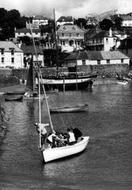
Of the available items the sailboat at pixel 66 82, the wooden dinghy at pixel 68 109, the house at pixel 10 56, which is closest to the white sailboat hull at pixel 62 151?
the wooden dinghy at pixel 68 109

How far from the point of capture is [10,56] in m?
161

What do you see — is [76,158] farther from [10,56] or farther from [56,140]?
[10,56]

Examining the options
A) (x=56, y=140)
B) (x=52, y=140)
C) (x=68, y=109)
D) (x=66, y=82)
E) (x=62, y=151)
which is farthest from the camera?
(x=66, y=82)

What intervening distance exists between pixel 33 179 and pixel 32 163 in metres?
4.83

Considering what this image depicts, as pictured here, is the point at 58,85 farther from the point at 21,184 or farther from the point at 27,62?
the point at 21,184

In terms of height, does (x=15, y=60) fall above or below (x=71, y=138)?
above

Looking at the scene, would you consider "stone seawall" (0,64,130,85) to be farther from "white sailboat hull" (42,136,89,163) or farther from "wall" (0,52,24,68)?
"white sailboat hull" (42,136,89,163)

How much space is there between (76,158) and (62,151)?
197 centimetres

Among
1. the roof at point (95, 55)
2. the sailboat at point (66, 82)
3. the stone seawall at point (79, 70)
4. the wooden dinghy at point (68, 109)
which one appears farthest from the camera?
the roof at point (95, 55)

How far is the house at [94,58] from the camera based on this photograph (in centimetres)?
16862

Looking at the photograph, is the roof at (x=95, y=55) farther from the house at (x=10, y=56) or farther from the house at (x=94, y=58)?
the house at (x=10, y=56)

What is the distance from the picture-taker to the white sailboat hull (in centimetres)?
4500

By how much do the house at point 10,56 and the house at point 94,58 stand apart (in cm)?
1633

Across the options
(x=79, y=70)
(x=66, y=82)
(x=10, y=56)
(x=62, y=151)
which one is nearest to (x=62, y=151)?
(x=62, y=151)
